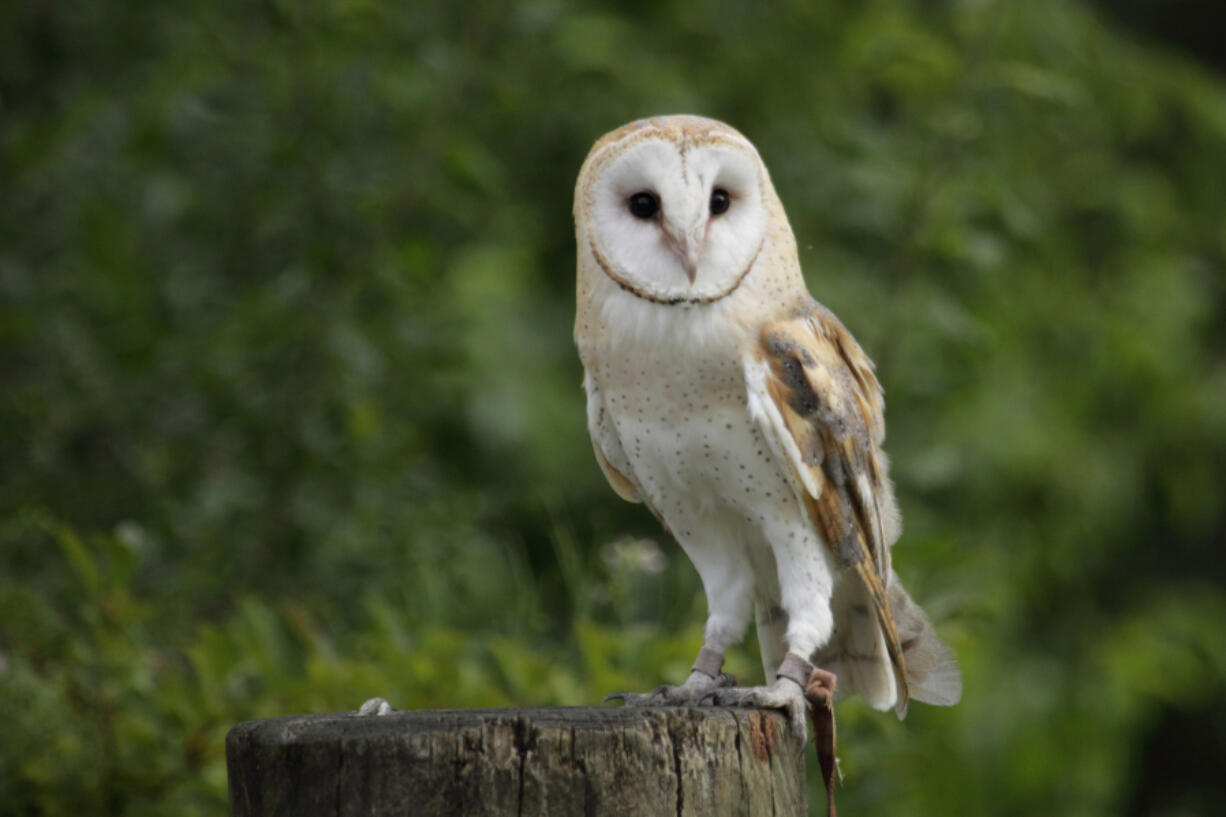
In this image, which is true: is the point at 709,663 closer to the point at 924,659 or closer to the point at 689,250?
the point at 924,659

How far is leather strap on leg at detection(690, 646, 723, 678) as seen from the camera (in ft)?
7.86

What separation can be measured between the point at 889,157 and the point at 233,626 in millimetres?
2128

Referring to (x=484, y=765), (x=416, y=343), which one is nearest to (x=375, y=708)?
(x=484, y=765)

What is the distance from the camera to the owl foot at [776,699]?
213 cm

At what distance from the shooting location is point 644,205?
222cm

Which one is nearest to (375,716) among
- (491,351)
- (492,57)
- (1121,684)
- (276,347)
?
(276,347)

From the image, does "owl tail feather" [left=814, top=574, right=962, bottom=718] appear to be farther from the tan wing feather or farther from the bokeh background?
the bokeh background

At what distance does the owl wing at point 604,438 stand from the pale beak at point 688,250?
1.15 feet

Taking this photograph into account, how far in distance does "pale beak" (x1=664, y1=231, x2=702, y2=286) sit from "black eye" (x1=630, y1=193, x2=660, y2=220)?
70mm

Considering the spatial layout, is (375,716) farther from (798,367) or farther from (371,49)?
(371,49)

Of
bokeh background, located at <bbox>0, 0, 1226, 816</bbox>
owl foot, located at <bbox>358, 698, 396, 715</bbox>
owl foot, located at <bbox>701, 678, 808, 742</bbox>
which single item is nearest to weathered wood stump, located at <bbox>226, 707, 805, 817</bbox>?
owl foot, located at <bbox>358, 698, 396, 715</bbox>

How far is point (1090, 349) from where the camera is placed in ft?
18.0

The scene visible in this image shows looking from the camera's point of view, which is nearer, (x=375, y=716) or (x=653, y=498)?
(x=375, y=716)

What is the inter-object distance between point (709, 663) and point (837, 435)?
465mm
